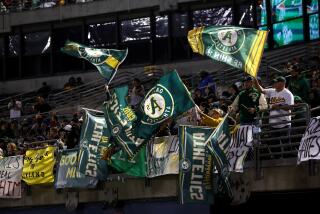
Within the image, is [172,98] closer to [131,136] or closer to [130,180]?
[131,136]

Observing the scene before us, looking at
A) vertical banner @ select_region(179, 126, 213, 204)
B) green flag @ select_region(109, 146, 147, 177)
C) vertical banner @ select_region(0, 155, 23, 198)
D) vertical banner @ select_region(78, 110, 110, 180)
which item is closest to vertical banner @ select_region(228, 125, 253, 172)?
vertical banner @ select_region(179, 126, 213, 204)

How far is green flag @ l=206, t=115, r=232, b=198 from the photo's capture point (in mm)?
18094

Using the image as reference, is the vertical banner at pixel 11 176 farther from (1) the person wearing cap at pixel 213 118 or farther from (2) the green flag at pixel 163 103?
(1) the person wearing cap at pixel 213 118

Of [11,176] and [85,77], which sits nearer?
[11,176]

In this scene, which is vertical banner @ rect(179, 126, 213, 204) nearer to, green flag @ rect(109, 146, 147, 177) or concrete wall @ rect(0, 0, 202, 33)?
green flag @ rect(109, 146, 147, 177)

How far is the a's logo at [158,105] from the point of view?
19.6 metres

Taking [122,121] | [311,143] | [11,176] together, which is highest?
[122,121]

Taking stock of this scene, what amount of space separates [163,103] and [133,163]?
6.11 ft

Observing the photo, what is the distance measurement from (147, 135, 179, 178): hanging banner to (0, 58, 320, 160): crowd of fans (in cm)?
32

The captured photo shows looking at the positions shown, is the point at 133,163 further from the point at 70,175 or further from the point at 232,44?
the point at 232,44

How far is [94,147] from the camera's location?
21734mm

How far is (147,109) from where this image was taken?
19.8 m

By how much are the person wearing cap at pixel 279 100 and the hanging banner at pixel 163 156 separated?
2.49m

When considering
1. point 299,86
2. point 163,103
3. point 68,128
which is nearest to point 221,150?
point 163,103
